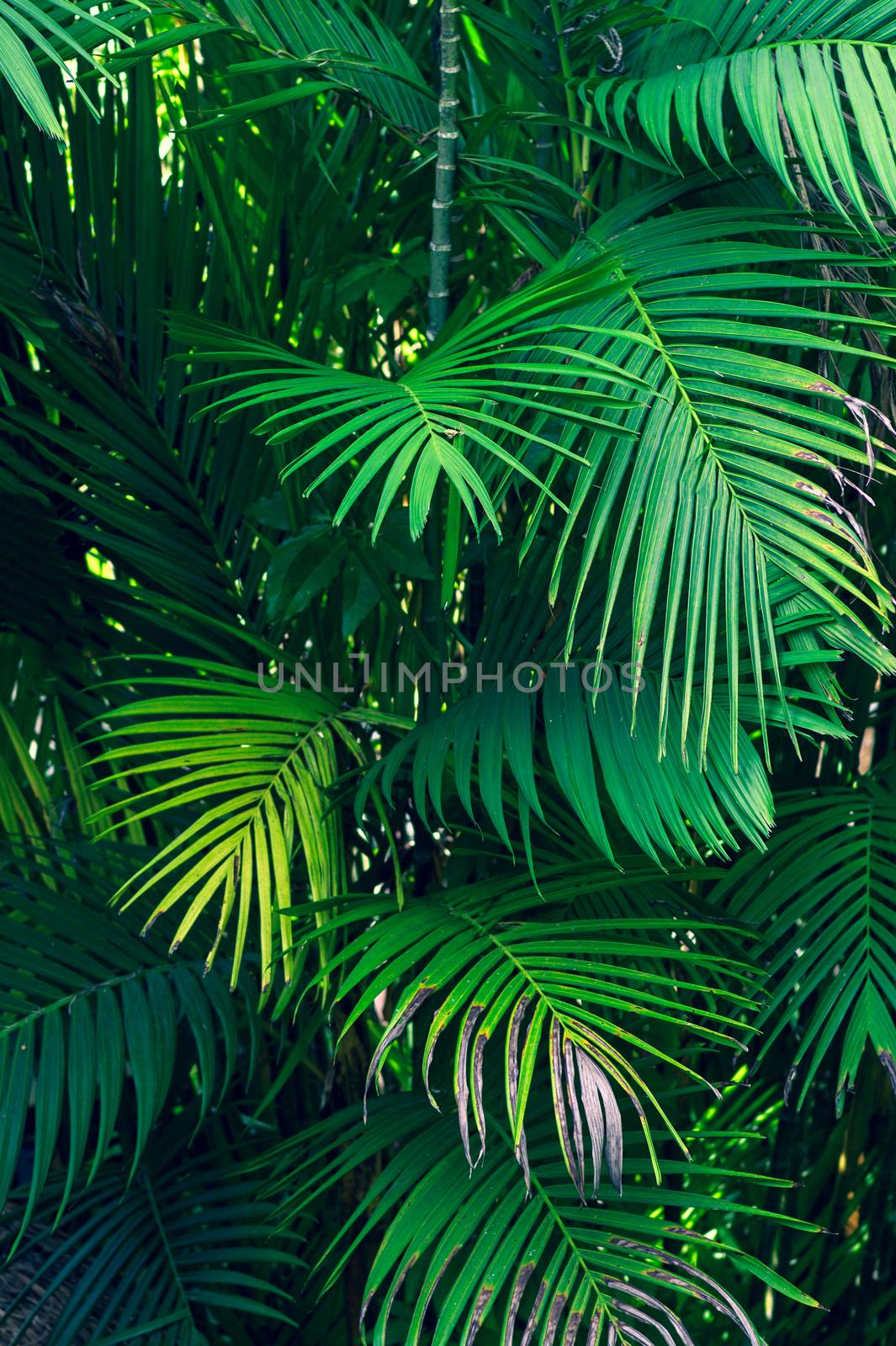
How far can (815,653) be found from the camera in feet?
2.35

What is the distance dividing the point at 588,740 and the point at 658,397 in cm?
21

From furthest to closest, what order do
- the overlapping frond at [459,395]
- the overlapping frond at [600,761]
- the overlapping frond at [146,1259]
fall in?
the overlapping frond at [146,1259] → the overlapping frond at [600,761] → the overlapping frond at [459,395]

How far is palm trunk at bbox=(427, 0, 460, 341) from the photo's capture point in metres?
0.81

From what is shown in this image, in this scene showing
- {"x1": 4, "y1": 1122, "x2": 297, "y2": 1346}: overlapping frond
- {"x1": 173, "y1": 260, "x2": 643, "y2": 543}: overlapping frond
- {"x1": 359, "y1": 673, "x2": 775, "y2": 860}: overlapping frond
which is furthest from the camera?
{"x1": 4, "y1": 1122, "x2": 297, "y2": 1346}: overlapping frond

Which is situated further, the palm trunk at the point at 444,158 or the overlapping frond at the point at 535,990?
the palm trunk at the point at 444,158

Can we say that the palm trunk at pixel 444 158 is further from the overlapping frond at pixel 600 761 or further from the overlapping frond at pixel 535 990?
the overlapping frond at pixel 535 990

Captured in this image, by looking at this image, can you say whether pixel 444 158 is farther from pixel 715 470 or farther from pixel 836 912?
pixel 836 912

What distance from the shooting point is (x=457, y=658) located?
103cm

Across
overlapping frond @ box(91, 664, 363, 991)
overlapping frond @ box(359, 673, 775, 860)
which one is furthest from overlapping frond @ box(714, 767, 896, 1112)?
overlapping frond @ box(91, 664, 363, 991)

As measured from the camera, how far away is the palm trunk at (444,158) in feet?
2.66

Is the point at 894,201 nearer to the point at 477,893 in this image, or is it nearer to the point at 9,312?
the point at 477,893

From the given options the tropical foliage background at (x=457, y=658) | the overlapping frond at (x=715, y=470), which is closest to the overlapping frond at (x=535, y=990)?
the tropical foliage background at (x=457, y=658)

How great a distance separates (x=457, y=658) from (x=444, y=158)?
39 cm

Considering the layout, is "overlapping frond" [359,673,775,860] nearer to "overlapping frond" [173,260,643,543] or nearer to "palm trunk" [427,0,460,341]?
"overlapping frond" [173,260,643,543]
